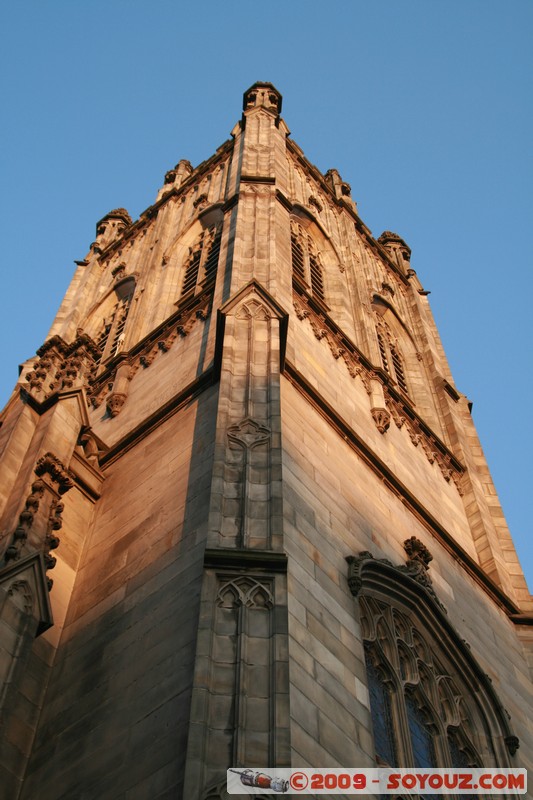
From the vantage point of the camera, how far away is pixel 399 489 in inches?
709

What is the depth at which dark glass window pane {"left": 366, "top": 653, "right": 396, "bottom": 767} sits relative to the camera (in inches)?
490

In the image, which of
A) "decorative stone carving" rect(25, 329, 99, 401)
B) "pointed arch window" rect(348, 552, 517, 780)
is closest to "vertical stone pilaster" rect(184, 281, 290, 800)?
"pointed arch window" rect(348, 552, 517, 780)

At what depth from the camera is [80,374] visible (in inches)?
739

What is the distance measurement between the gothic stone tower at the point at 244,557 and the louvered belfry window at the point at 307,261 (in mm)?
357

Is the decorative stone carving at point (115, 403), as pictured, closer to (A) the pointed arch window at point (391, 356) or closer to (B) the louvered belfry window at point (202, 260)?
(B) the louvered belfry window at point (202, 260)

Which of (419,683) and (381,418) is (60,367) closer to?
(381,418)

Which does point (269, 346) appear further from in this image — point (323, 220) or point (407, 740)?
point (323, 220)

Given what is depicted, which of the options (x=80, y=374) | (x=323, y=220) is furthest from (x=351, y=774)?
(x=323, y=220)

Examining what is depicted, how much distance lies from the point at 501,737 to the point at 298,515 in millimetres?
4535

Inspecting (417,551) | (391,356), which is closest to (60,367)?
(417,551)

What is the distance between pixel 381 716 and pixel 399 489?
18.1 feet

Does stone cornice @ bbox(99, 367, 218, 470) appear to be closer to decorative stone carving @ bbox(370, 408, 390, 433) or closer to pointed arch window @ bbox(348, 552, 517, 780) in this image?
pointed arch window @ bbox(348, 552, 517, 780)

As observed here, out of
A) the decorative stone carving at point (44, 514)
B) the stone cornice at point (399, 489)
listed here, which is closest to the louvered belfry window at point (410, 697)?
the stone cornice at point (399, 489)

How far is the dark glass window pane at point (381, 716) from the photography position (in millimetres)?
12438
